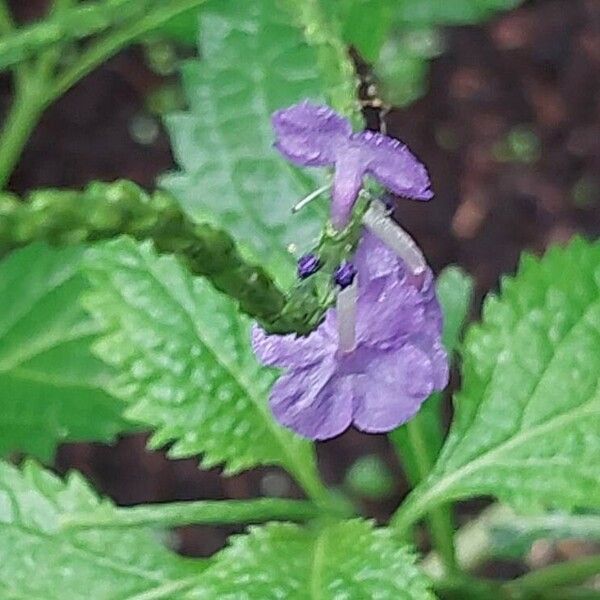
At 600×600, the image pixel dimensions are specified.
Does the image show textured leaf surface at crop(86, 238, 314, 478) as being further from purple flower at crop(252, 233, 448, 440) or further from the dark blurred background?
the dark blurred background

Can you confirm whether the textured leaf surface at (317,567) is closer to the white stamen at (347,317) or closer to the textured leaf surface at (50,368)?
the white stamen at (347,317)

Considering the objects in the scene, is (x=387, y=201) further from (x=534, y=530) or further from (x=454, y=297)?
(x=534, y=530)

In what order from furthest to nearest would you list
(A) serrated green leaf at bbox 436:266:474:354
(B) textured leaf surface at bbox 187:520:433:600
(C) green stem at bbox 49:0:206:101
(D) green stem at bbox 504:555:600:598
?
1. (C) green stem at bbox 49:0:206:101
2. (A) serrated green leaf at bbox 436:266:474:354
3. (D) green stem at bbox 504:555:600:598
4. (B) textured leaf surface at bbox 187:520:433:600

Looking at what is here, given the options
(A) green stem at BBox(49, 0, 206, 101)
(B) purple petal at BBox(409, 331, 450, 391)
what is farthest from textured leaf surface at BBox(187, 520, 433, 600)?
(A) green stem at BBox(49, 0, 206, 101)

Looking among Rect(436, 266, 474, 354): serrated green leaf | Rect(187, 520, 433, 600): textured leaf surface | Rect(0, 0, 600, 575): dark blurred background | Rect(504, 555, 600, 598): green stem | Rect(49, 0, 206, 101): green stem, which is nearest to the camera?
Rect(187, 520, 433, 600): textured leaf surface

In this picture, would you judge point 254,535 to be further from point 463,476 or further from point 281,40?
point 281,40

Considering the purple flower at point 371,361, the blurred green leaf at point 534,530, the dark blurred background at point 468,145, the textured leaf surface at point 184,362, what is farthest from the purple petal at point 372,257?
the dark blurred background at point 468,145
